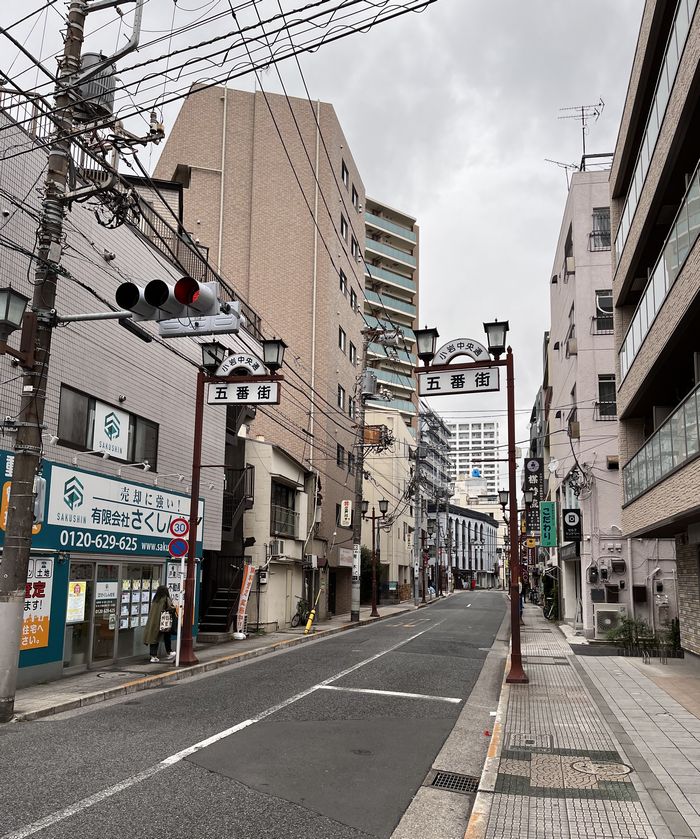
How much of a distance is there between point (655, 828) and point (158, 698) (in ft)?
28.4

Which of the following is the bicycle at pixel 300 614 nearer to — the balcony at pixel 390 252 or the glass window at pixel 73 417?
the glass window at pixel 73 417

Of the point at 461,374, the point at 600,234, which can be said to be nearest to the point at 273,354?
the point at 461,374

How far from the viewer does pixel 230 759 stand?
26.3ft

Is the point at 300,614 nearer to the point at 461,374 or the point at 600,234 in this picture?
the point at 461,374

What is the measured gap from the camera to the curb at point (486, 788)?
19.3 ft

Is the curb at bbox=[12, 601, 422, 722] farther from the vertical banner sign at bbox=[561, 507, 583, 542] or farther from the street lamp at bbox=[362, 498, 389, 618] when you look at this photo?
the street lamp at bbox=[362, 498, 389, 618]

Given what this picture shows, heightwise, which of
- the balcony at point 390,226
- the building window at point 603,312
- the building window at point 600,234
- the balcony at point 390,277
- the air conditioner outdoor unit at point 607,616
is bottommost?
the air conditioner outdoor unit at point 607,616

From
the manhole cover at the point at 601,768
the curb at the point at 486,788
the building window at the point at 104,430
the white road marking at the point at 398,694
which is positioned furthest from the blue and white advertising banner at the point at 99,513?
the manhole cover at the point at 601,768

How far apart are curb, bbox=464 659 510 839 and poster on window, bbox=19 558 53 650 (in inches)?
322

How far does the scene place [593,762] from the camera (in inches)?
315

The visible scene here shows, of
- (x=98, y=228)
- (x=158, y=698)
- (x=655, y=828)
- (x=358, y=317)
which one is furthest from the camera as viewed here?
(x=358, y=317)

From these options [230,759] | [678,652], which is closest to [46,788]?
[230,759]

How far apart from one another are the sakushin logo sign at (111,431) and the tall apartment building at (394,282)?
55.9m

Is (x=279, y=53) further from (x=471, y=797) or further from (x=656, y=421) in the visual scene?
(x=656, y=421)
